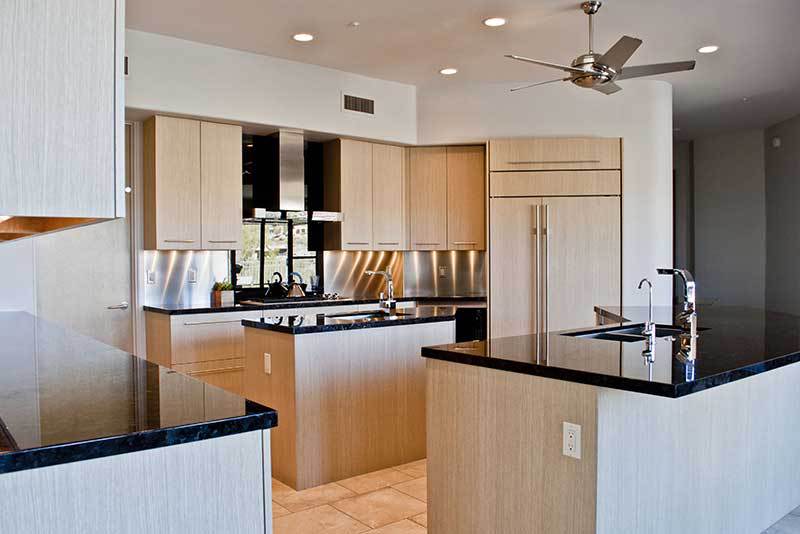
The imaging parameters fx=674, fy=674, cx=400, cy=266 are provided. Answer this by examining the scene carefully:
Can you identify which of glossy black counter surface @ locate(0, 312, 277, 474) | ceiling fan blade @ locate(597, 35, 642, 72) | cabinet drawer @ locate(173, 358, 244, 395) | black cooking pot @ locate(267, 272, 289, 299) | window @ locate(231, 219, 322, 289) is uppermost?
ceiling fan blade @ locate(597, 35, 642, 72)

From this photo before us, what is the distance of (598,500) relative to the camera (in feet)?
6.89

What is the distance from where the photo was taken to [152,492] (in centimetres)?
132

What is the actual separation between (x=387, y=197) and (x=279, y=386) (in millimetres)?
2964

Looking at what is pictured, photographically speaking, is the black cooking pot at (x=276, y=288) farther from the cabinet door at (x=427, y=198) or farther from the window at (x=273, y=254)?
the cabinet door at (x=427, y=198)

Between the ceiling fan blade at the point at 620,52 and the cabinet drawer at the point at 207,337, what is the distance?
313cm

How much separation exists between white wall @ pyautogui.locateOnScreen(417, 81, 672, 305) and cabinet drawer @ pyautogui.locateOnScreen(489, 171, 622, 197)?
0.17 metres

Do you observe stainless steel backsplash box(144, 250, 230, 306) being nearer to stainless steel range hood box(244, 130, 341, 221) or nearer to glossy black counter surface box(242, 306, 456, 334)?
stainless steel range hood box(244, 130, 341, 221)

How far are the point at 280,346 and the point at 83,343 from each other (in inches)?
52.5

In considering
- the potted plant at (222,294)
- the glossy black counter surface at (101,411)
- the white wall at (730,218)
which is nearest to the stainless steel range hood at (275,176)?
the potted plant at (222,294)

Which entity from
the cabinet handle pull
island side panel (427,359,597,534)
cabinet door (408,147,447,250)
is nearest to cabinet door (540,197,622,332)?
cabinet door (408,147,447,250)

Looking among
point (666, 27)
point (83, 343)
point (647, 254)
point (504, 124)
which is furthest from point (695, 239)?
point (83, 343)

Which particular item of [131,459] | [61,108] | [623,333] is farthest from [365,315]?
[61,108]

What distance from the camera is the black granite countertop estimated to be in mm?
4992

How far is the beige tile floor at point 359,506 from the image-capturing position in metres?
3.17
